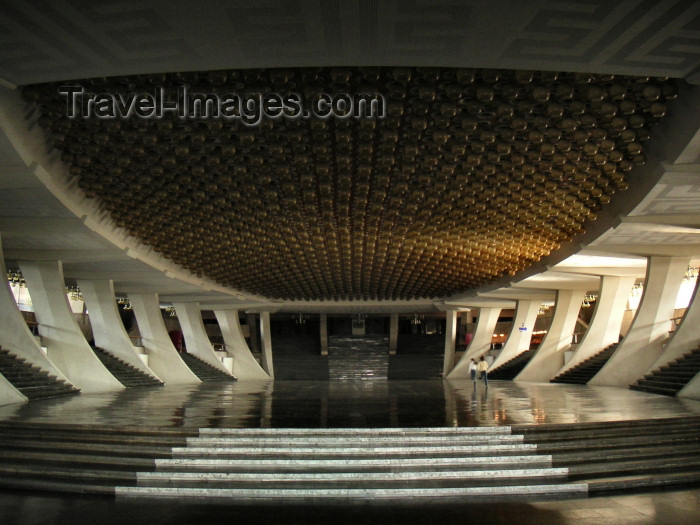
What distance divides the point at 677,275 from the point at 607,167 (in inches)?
284

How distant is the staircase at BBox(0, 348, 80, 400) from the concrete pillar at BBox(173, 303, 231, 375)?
11337 mm

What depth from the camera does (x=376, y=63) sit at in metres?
5.13

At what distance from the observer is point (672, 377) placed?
1339cm

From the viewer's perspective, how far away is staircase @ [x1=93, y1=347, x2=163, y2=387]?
17516 millimetres

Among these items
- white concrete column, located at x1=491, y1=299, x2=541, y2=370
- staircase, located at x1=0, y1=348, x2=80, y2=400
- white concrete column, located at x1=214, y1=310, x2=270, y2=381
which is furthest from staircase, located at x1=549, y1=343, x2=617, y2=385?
staircase, located at x1=0, y1=348, x2=80, y2=400

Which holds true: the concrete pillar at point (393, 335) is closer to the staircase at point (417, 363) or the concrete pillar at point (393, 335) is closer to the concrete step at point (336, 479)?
the staircase at point (417, 363)

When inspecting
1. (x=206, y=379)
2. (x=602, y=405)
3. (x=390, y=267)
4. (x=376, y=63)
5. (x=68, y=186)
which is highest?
(x=376, y=63)

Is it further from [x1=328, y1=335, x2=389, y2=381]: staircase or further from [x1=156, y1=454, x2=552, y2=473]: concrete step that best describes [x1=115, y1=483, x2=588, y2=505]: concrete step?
[x1=328, y1=335, x2=389, y2=381]: staircase

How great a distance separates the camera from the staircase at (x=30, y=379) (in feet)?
39.0

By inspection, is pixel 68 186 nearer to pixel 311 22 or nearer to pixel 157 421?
pixel 157 421

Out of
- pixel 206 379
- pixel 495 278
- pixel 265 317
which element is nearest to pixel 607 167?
pixel 495 278

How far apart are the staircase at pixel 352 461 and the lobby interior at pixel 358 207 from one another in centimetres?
3

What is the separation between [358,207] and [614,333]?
13262 millimetres

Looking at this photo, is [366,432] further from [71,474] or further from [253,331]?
[253,331]
